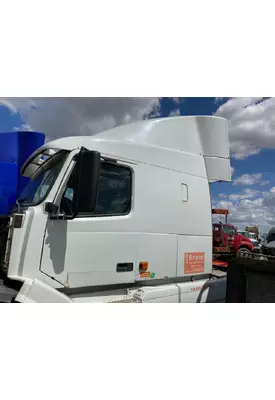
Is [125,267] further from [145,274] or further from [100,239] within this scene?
[100,239]

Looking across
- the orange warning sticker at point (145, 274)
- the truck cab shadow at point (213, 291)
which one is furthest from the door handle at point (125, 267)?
the truck cab shadow at point (213, 291)

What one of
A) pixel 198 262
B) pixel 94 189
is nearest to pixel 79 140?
pixel 94 189

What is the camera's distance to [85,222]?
3.02 m

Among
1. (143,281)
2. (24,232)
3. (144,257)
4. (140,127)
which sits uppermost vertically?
(140,127)

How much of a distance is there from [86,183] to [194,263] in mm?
2007

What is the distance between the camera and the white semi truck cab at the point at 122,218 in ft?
9.21

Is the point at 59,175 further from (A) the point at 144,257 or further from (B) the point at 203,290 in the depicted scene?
(B) the point at 203,290

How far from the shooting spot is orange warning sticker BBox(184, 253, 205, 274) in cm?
382

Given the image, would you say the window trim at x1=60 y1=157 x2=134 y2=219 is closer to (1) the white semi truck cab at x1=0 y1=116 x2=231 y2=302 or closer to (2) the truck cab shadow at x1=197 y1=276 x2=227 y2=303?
(1) the white semi truck cab at x1=0 y1=116 x2=231 y2=302

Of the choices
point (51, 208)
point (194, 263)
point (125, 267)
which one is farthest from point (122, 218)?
point (194, 263)

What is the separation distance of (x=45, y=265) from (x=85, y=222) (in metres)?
0.58

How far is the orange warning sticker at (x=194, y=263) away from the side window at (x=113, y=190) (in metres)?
1.15

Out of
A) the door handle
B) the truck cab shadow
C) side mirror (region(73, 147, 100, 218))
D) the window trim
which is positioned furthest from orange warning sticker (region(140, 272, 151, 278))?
side mirror (region(73, 147, 100, 218))

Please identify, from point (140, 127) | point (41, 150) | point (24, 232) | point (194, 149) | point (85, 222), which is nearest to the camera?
point (24, 232)
